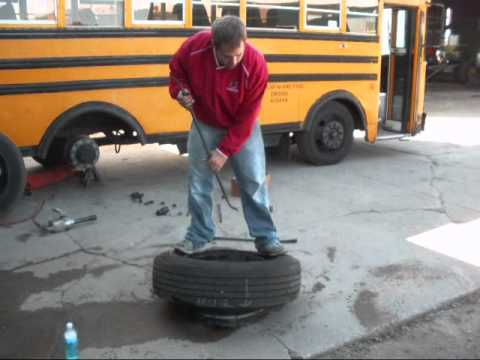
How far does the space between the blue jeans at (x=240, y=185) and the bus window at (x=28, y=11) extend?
2.40 meters

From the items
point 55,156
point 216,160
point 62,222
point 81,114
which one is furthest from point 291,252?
point 55,156

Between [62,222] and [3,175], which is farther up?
[3,175]

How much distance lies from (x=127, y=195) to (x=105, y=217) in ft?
2.36

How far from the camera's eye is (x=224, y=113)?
3539 millimetres

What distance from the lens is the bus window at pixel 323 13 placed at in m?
6.87

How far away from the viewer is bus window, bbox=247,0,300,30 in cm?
641

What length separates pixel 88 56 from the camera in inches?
219

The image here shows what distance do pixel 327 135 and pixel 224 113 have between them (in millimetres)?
4017

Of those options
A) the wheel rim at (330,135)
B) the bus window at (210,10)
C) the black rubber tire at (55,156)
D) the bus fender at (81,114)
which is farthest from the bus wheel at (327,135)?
the black rubber tire at (55,156)

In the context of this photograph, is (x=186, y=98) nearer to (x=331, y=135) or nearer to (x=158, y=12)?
(x=158, y=12)

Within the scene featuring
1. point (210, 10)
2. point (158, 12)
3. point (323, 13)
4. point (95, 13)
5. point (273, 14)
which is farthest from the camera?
point (323, 13)

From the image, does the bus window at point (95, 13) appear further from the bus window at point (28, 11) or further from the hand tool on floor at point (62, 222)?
the hand tool on floor at point (62, 222)

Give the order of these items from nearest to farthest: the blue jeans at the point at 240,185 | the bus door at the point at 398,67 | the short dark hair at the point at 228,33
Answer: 1. the short dark hair at the point at 228,33
2. the blue jeans at the point at 240,185
3. the bus door at the point at 398,67

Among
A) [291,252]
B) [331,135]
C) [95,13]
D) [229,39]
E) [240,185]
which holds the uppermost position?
[95,13]
